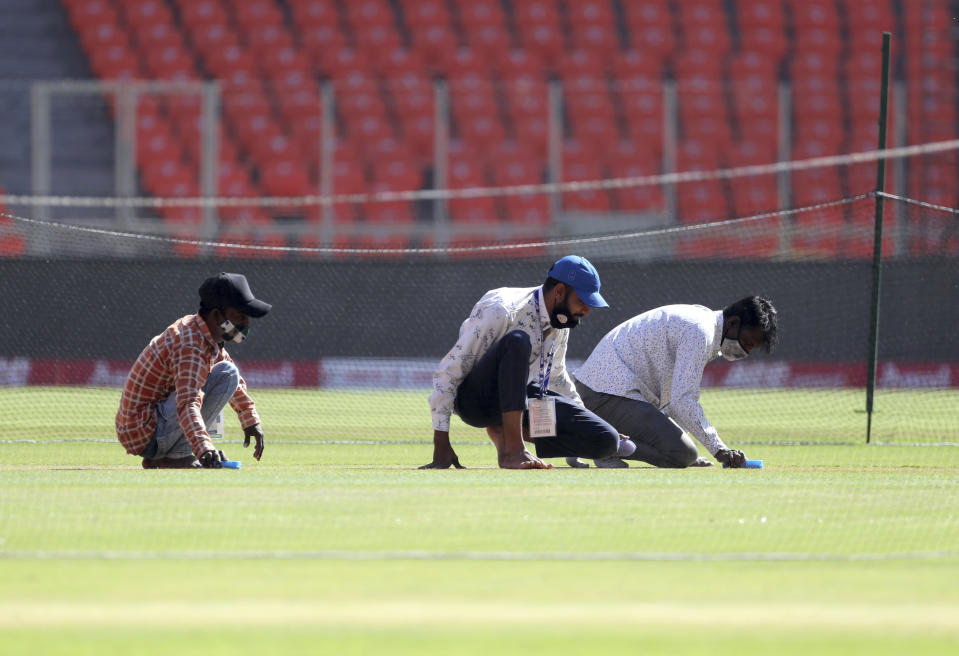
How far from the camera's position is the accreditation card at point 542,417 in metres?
8.29

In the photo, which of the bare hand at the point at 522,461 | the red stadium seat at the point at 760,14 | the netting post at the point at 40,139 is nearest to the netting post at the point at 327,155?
the netting post at the point at 40,139

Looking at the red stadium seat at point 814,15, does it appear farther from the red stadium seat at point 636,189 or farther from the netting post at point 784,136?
the netting post at point 784,136

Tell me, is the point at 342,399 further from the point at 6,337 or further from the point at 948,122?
the point at 948,122

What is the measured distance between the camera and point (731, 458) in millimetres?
8289

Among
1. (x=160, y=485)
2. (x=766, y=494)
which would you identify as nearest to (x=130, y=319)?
(x=160, y=485)

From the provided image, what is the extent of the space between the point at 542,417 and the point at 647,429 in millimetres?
786

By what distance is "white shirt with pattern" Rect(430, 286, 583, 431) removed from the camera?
27.0 feet

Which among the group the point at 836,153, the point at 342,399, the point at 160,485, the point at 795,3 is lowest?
the point at 342,399

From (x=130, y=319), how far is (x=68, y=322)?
0.75m

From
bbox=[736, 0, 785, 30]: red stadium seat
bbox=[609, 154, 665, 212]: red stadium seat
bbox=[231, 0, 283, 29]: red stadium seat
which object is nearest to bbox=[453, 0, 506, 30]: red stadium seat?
bbox=[231, 0, 283, 29]: red stadium seat

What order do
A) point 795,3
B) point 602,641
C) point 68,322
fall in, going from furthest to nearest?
point 795,3, point 68,322, point 602,641

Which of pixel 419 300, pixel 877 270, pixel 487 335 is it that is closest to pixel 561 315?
pixel 487 335

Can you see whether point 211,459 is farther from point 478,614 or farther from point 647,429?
point 478,614

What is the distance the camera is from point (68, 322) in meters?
15.9
